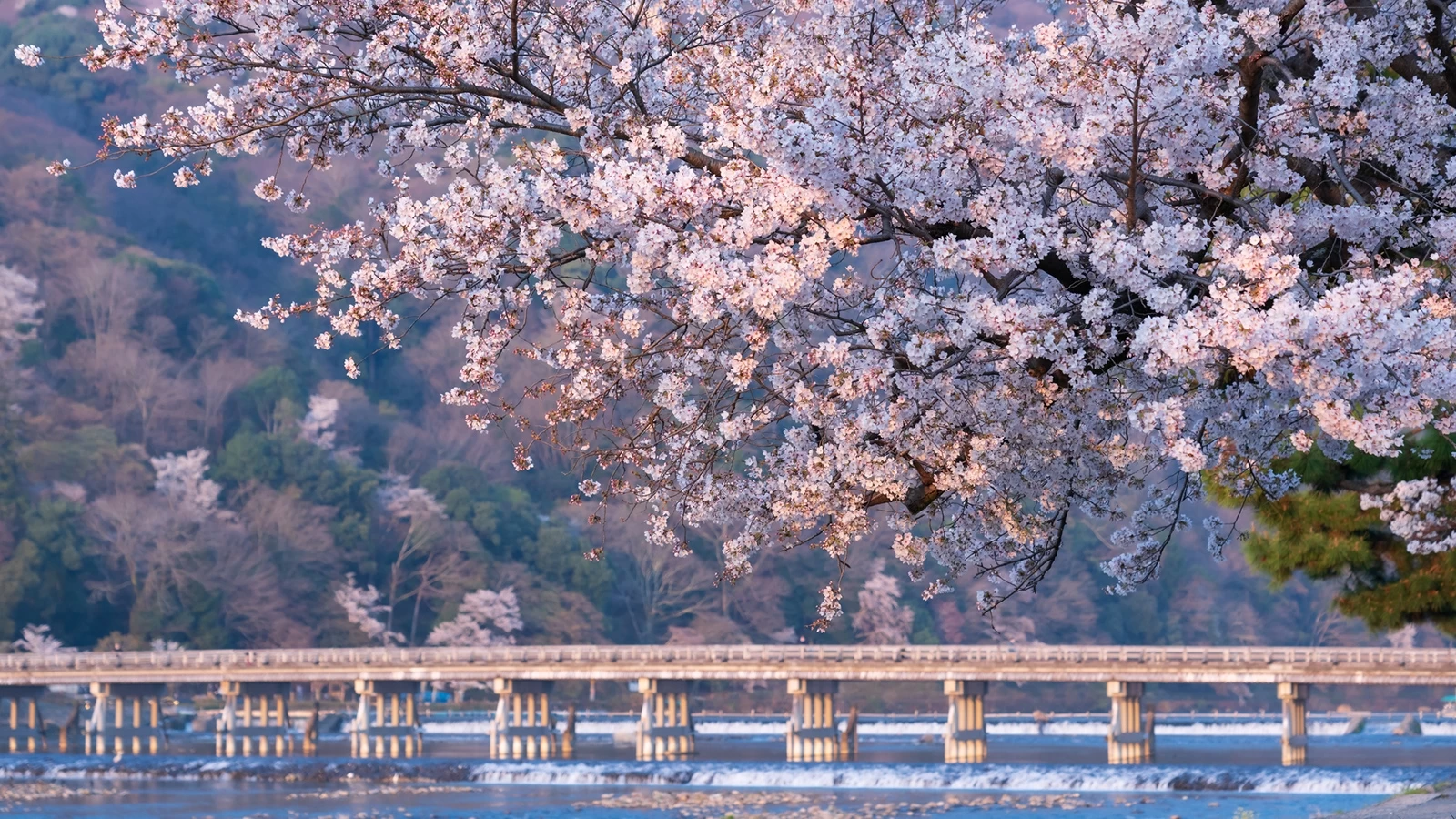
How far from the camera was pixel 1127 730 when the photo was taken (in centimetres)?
3756

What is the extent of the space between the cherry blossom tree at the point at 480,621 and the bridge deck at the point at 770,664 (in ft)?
28.0

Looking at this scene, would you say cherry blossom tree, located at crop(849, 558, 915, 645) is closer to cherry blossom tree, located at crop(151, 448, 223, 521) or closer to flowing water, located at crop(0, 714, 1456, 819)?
flowing water, located at crop(0, 714, 1456, 819)

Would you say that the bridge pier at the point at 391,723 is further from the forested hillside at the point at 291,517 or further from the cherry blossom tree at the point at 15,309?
the cherry blossom tree at the point at 15,309

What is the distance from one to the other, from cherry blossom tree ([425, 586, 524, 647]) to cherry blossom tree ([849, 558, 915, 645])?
12.1 m

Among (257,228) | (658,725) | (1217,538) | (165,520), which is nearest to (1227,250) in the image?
(1217,538)

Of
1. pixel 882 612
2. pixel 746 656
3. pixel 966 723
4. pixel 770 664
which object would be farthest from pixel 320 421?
pixel 966 723

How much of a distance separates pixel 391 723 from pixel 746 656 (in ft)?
30.9

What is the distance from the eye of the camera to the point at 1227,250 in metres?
6.34

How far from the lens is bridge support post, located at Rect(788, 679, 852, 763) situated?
3878cm

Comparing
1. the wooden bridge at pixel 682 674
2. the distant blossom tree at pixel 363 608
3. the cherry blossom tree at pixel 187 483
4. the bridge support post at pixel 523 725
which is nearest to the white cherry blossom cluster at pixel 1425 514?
the wooden bridge at pixel 682 674

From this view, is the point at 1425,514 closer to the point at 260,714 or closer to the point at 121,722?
the point at 260,714

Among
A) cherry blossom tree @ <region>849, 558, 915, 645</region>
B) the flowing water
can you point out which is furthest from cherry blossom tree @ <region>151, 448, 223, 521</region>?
cherry blossom tree @ <region>849, 558, 915, 645</region>

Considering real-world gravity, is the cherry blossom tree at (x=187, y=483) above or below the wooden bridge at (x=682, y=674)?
above

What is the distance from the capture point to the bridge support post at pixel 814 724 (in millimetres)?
38781
